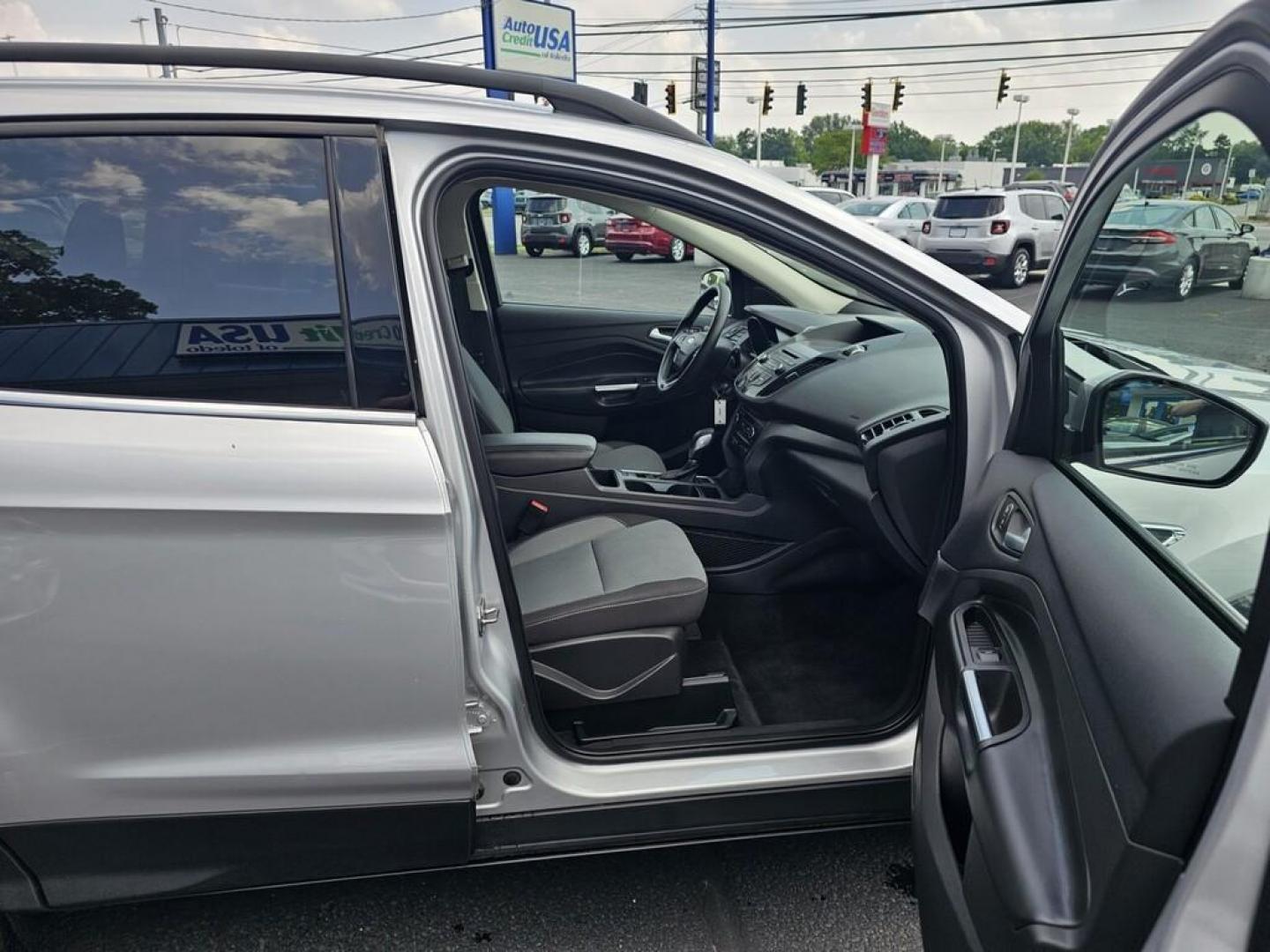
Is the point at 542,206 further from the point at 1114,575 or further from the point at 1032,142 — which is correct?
the point at 1032,142

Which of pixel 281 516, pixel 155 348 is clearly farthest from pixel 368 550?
pixel 155 348

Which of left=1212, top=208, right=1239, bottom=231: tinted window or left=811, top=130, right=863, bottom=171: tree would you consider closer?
left=1212, top=208, right=1239, bottom=231: tinted window

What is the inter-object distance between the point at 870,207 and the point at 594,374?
50.2ft

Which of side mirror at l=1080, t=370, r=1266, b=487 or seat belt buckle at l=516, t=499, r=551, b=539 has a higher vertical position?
side mirror at l=1080, t=370, r=1266, b=487

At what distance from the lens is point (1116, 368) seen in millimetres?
1398

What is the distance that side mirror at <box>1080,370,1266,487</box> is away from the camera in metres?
1.10

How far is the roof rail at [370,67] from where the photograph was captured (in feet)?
5.03

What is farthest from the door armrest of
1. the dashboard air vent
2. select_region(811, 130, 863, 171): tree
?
select_region(811, 130, 863, 171): tree

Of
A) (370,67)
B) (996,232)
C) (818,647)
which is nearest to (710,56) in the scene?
(996,232)

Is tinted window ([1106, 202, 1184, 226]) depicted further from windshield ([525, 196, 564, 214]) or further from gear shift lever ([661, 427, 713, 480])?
windshield ([525, 196, 564, 214])

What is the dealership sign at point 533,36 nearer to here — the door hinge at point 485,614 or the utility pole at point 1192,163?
the door hinge at point 485,614

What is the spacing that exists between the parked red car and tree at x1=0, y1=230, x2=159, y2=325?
1955mm

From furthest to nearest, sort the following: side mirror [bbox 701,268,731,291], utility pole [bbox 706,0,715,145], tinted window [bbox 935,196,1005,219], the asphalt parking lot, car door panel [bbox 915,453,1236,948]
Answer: utility pole [bbox 706,0,715,145]
tinted window [bbox 935,196,1005,219]
side mirror [bbox 701,268,731,291]
the asphalt parking lot
car door panel [bbox 915,453,1236,948]

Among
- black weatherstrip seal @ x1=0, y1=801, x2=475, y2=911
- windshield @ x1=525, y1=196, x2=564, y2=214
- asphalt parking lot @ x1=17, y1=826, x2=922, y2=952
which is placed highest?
windshield @ x1=525, y1=196, x2=564, y2=214
